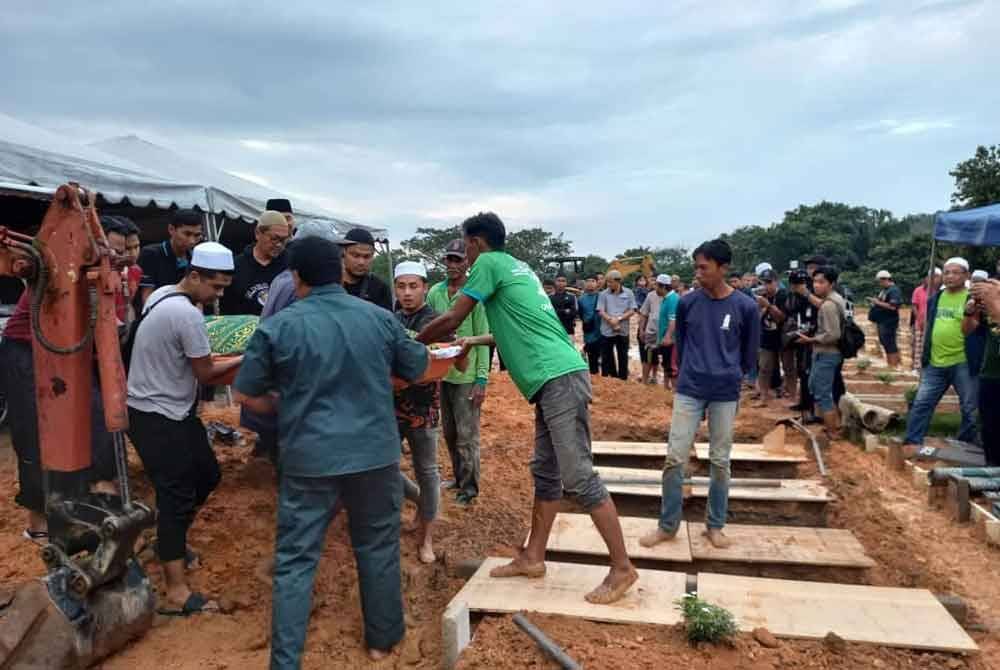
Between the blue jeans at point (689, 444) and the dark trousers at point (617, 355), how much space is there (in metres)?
6.29

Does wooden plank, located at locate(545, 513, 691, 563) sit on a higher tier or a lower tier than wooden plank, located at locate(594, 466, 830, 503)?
Answer: higher

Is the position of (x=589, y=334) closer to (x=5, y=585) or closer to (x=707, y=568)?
(x=707, y=568)

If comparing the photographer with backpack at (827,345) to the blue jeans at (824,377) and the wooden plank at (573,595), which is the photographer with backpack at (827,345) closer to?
the blue jeans at (824,377)

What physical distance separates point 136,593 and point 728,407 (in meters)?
3.36

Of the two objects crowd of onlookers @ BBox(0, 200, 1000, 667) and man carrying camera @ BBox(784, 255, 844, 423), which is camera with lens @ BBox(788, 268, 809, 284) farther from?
crowd of onlookers @ BBox(0, 200, 1000, 667)

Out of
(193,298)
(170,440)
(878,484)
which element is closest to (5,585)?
(170,440)

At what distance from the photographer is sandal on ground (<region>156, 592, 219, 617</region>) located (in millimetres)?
3262

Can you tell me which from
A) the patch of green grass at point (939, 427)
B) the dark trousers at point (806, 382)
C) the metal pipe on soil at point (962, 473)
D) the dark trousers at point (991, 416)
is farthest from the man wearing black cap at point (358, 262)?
the patch of green grass at point (939, 427)

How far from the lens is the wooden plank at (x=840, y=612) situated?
287 centimetres

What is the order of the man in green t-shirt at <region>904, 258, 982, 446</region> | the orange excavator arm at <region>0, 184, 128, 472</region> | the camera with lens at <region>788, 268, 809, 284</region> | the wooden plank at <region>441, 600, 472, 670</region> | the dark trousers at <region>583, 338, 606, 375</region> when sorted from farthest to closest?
the dark trousers at <region>583, 338, 606, 375</region>, the camera with lens at <region>788, 268, 809, 284</region>, the man in green t-shirt at <region>904, 258, 982, 446</region>, the wooden plank at <region>441, 600, 472, 670</region>, the orange excavator arm at <region>0, 184, 128, 472</region>

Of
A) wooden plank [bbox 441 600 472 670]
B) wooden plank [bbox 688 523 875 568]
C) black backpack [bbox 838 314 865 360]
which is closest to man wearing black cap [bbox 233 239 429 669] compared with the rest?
wooden plank [bbox 441 600 472 670]

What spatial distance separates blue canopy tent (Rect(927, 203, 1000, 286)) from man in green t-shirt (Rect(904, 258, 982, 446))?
3.82ft

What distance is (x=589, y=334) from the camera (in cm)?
1073

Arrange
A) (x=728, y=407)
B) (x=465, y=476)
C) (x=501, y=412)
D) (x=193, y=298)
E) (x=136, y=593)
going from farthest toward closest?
(x=501, y=412) < (x=465, y=476) < (x=728, y=407) < (x=193, y=298) < (x=136, y=593)
